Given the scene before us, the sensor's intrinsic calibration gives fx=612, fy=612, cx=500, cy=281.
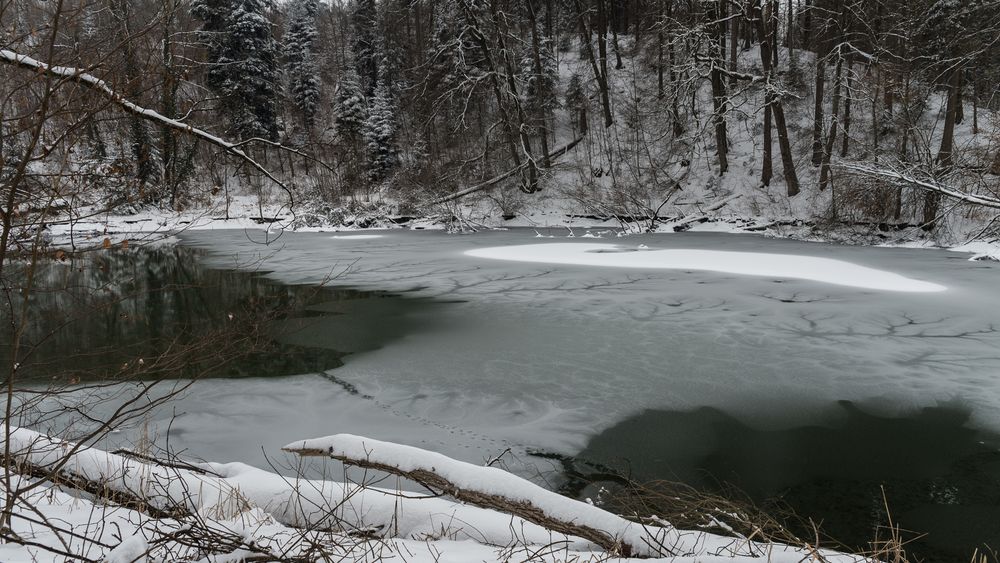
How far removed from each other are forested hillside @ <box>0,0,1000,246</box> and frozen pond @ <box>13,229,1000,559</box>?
2.02m

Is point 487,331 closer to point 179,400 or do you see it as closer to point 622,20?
point 179,400

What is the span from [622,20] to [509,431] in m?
44.4

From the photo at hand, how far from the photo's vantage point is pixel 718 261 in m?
12.8

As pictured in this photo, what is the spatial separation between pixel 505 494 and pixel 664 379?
3.60 m

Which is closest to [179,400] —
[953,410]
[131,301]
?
[131,301]

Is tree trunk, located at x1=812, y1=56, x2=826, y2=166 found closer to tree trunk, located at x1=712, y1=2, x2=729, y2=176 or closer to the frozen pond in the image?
tree trunk, located at x1=712, y1=2, x2=729, y2=176

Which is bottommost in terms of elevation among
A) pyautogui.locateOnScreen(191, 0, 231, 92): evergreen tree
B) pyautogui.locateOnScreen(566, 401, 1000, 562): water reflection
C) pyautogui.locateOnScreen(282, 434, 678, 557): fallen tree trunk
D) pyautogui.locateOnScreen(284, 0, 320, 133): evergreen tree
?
pyautogui.locateOnScreen(566, 401, 1000, 562): water reflection

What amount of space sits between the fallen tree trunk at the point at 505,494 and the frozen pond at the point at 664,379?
4.58 ft

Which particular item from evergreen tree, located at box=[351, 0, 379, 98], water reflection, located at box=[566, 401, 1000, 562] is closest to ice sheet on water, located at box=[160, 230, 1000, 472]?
water reflection, located at box=[566, 401, 1000, 562]

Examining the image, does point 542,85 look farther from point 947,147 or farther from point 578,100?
point 947,147

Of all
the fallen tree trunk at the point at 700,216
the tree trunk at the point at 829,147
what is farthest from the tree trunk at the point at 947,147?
the fallen tree trunk at the point at 700,216

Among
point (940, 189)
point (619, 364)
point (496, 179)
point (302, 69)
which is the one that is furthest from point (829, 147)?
point (302, 69)

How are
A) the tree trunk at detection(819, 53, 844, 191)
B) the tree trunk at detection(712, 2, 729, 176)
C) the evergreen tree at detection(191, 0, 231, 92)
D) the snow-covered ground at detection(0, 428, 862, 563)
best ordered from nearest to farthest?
the snow-covered ground at detection(0, 428, 862, 563), the evergreen tree at detection(191, 0, 231, 92), the tree trunk at detection(712, 2, 729, 176), the tree trunk at detection(819, 53, 844, 191)

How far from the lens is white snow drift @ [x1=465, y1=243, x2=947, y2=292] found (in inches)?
405
